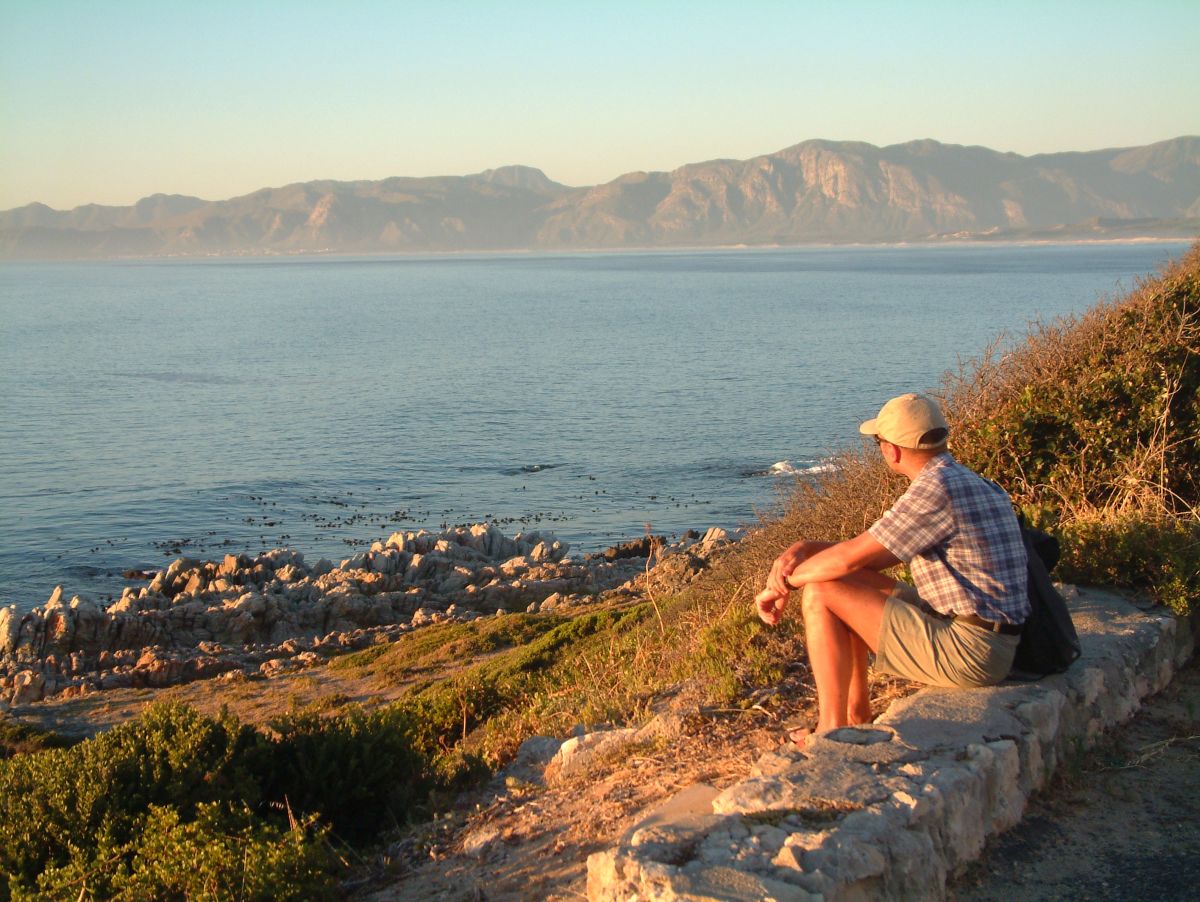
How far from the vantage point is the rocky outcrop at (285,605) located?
17.2 m

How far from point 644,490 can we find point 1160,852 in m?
25.4

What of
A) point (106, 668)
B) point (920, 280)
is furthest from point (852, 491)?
point (920, 280)

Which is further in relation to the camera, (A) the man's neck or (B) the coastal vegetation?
(B) the coastal vegetation

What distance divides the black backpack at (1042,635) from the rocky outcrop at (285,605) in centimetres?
958

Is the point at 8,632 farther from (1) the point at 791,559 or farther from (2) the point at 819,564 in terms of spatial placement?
(2) the point at 819,564

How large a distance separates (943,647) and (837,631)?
54cm

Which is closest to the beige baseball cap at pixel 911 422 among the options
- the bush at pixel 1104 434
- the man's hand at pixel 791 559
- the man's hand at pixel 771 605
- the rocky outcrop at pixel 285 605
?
the man's hand at pixel 791 559

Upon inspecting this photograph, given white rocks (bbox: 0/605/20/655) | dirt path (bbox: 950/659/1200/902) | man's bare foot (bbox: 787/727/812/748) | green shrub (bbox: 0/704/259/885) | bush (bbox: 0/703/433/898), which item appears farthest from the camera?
white rocks (bbox: 0/605/20/655)

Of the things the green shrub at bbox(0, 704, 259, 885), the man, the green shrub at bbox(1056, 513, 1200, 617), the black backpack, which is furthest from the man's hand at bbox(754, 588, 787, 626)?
the green shrub at bbox(0, 704, 259, 885)

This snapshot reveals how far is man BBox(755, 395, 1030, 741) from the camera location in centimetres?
549

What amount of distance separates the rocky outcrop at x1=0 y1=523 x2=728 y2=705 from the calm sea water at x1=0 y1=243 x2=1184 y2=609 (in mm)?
2454

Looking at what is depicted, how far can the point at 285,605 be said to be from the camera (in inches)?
782

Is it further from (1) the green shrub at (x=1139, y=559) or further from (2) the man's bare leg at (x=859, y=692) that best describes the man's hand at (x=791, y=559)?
(1) the green shrub at (x=1139, y=559)

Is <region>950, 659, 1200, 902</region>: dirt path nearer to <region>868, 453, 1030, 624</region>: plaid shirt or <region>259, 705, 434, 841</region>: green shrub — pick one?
<region>868, 453, 1030, 624</region>: plaid shirt
